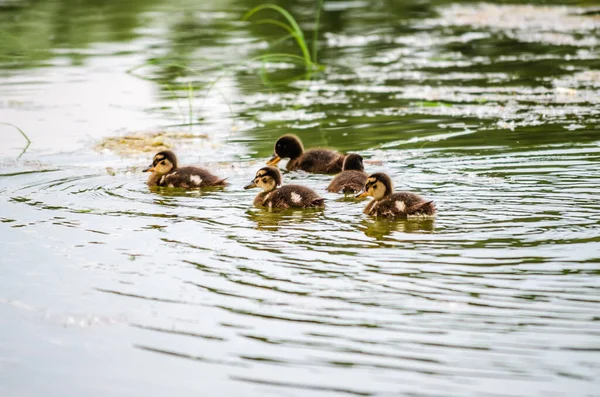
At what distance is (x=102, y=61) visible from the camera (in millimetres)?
15641

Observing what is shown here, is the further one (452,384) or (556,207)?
(556,207)

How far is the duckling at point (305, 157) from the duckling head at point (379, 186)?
1409mm

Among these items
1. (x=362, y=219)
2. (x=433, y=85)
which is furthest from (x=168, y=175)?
(x=433, y=85)

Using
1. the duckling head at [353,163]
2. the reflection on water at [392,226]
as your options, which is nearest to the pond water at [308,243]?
the reflection on water at [392,226]

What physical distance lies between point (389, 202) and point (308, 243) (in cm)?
97

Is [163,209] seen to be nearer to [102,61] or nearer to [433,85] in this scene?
[433,85]

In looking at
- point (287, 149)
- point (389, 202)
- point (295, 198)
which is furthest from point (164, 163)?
point (389, 202)

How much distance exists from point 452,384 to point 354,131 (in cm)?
651

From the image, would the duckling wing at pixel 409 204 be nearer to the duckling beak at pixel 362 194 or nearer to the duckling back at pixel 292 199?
the duckling beak at pixel 362 194

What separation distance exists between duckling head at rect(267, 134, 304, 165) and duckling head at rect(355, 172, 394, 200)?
1.83 meters

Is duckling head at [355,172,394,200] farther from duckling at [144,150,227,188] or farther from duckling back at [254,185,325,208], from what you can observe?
duckling at [144,150,227,188]

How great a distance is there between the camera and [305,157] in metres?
8.84

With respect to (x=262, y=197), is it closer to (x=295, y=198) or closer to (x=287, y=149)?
(x=295, y=198)

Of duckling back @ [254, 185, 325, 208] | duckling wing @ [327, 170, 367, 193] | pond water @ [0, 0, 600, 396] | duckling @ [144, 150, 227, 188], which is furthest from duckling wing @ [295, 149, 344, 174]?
duckling back @ [254, 185, 325, 208]
